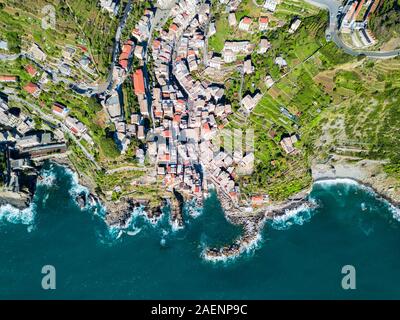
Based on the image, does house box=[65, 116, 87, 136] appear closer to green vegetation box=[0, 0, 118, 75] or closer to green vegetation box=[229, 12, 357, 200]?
green vegetation box=[0, 0, 118, 75]

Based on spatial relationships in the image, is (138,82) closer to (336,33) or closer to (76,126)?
(76,126)

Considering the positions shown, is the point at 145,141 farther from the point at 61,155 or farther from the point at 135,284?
the point at 135,284

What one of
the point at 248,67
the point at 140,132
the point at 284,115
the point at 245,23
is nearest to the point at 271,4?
the point at 245,23

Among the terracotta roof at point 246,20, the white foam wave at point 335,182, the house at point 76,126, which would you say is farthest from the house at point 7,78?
the white foam wave at point 335,182

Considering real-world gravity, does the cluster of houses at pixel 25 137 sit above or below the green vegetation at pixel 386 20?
below

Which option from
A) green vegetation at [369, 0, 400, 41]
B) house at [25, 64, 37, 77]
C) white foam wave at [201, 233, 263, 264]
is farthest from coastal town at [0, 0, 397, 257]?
green vegetation at [369, 0, 400, 41]

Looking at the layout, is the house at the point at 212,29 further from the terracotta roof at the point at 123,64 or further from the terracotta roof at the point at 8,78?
the terracotta roof at the point at 8,78
